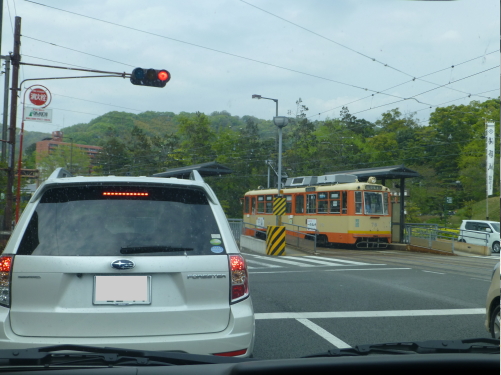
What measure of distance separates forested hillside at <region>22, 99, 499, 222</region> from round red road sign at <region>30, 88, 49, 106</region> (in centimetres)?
1924

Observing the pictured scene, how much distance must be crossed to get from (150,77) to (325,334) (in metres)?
9.40

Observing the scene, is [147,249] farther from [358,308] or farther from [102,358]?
[358,308]

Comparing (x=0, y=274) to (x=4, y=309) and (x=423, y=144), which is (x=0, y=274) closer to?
(x=4, y=309)

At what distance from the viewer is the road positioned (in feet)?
19.6

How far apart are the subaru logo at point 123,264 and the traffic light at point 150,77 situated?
11120 mm

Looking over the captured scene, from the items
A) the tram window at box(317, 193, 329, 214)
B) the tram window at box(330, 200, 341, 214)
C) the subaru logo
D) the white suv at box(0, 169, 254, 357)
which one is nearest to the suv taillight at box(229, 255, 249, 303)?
the white suv at box(0, 169, 254, 357)

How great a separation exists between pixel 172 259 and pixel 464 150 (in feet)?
142

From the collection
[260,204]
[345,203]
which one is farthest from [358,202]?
[260,204]

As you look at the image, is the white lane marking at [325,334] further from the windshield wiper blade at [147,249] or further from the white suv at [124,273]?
the windshield wiper blade at [147,249]

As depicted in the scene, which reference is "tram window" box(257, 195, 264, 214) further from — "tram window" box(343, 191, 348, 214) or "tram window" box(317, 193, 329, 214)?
"tram window" box(343, 191, 348, 214)

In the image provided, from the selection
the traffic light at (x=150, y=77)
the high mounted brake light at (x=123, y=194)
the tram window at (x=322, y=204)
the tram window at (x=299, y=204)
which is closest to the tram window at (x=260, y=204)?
the tram window at (x=299, y=204)

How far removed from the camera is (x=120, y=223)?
11.1 ft

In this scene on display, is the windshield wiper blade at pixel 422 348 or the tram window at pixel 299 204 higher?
the tram window at pixel 299 204

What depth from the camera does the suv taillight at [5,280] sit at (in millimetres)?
3203
